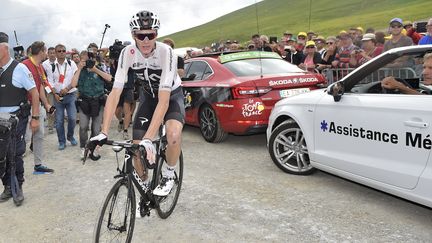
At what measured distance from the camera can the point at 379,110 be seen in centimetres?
404

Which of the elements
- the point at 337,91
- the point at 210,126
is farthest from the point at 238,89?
the point at 337,91

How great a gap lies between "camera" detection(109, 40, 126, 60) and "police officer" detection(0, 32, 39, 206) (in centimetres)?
270

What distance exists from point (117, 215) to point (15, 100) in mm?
2608

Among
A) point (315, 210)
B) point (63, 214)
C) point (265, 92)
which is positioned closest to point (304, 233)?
point (315, 210)

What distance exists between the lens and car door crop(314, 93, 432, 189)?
12.0ft

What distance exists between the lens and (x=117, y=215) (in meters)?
3.21

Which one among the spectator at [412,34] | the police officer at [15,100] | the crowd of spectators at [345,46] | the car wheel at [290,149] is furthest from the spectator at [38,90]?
the spectator at [412,34]

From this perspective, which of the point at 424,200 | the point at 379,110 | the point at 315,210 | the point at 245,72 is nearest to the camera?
the point at 424,200

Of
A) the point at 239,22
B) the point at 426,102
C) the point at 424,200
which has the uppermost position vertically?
the point at 239,22

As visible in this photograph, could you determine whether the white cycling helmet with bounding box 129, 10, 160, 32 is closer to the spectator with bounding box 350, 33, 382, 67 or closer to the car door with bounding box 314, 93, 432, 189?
the car door with bounding box 314, 93, 432, 189

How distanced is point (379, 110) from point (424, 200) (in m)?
0.95

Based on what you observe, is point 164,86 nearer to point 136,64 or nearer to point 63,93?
point 136,64

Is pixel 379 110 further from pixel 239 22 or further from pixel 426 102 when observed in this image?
pixel 239 22

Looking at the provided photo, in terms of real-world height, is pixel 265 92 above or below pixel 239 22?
below
